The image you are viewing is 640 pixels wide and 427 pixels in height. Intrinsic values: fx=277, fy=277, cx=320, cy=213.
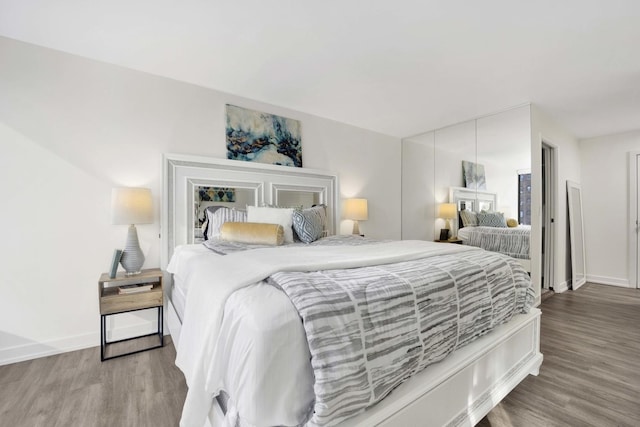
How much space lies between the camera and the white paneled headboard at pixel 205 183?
262 cm

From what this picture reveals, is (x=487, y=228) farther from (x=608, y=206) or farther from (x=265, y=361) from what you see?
(x=265, y=361)

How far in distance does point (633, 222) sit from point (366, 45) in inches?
196

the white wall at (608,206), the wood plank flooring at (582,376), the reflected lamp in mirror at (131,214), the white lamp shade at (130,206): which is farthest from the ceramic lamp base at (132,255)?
the white wall at (608,206)

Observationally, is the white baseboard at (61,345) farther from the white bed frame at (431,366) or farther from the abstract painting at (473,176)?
the abstract painting at (473,176)

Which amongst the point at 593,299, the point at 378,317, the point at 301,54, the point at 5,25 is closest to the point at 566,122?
the point at 593,299

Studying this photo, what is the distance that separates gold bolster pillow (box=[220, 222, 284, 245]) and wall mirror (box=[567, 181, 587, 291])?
4517mm

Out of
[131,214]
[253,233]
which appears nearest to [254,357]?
[253,233]

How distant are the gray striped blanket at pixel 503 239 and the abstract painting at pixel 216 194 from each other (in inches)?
124

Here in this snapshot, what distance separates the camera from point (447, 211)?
4.11m

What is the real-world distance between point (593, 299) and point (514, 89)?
9.79ft

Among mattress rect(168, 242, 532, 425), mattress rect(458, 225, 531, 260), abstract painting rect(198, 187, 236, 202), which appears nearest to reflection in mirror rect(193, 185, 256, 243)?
abstract painting rect(198, 187, 236, 202)

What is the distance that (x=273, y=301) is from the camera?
3.13 feet

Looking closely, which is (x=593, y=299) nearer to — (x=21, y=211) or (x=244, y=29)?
(x=244, y=29)

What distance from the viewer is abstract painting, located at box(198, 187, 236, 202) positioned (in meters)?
2.78
